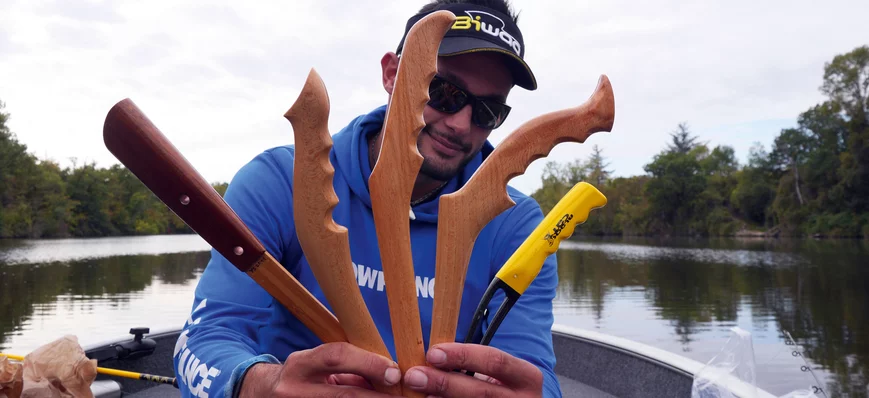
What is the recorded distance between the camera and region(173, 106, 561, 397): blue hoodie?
147 cm

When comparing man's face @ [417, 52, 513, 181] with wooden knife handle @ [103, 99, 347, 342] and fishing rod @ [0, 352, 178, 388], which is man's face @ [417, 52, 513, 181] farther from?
fishing rod @ [0, 352, 178, 388]

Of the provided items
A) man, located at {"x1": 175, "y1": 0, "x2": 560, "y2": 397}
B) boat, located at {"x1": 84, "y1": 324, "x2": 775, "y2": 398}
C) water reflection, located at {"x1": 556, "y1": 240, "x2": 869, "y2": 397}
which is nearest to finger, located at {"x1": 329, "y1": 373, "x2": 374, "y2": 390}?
man, located at {"x1": 175, "y1": 0, "x2": 560, "y2": 397}

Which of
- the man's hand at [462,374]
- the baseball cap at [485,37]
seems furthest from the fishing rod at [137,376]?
the man's hand at [462,374]

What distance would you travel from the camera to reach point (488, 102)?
1849mm

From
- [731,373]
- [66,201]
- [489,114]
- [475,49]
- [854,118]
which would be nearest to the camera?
[475,49]

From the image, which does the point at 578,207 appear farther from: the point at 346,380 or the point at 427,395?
the point at 346,380

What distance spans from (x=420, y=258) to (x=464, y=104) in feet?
1.92

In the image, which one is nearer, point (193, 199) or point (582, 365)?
point (193, 199)

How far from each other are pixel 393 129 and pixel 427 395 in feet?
1.70

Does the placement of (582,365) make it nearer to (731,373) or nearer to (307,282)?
(731,373)

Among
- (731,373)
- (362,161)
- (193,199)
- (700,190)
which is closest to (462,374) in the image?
(193,199)

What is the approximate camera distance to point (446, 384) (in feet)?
3.61

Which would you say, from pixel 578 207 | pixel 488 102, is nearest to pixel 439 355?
pixel 578 207

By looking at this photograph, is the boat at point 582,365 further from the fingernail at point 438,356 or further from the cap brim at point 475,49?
the fingernail at point 438,356
